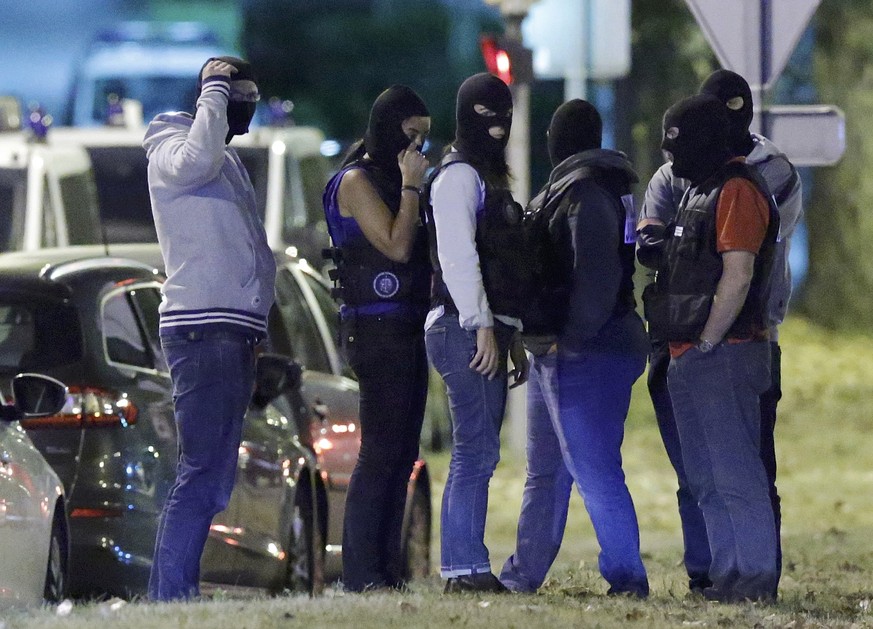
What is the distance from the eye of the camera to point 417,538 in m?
10.2

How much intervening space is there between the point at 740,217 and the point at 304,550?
2783 mm

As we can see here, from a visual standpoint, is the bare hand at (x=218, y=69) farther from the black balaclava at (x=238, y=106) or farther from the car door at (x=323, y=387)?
the car door at (x=323, y=387)

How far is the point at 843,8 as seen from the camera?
76.2 ft

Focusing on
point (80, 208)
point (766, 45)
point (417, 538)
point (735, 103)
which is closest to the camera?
point (735, 103)

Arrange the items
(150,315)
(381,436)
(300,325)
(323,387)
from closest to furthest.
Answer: (381,436), (150,315), (323,387), (300,325)

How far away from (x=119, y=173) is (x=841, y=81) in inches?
349

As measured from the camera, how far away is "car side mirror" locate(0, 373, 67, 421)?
Answer: 7328mm

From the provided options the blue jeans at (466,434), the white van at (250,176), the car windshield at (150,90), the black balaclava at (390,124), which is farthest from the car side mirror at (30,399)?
the car windshield at (150,90)

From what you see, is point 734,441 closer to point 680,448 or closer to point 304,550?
point 680,448

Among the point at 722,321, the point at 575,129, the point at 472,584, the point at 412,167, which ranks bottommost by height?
the point at 472,584

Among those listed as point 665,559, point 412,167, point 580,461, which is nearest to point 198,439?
point 412,167

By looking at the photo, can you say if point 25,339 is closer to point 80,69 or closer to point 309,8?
point 80,69

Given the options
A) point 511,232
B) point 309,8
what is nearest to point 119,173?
point 511,232

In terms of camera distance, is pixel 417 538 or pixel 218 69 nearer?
pixel 218 69
